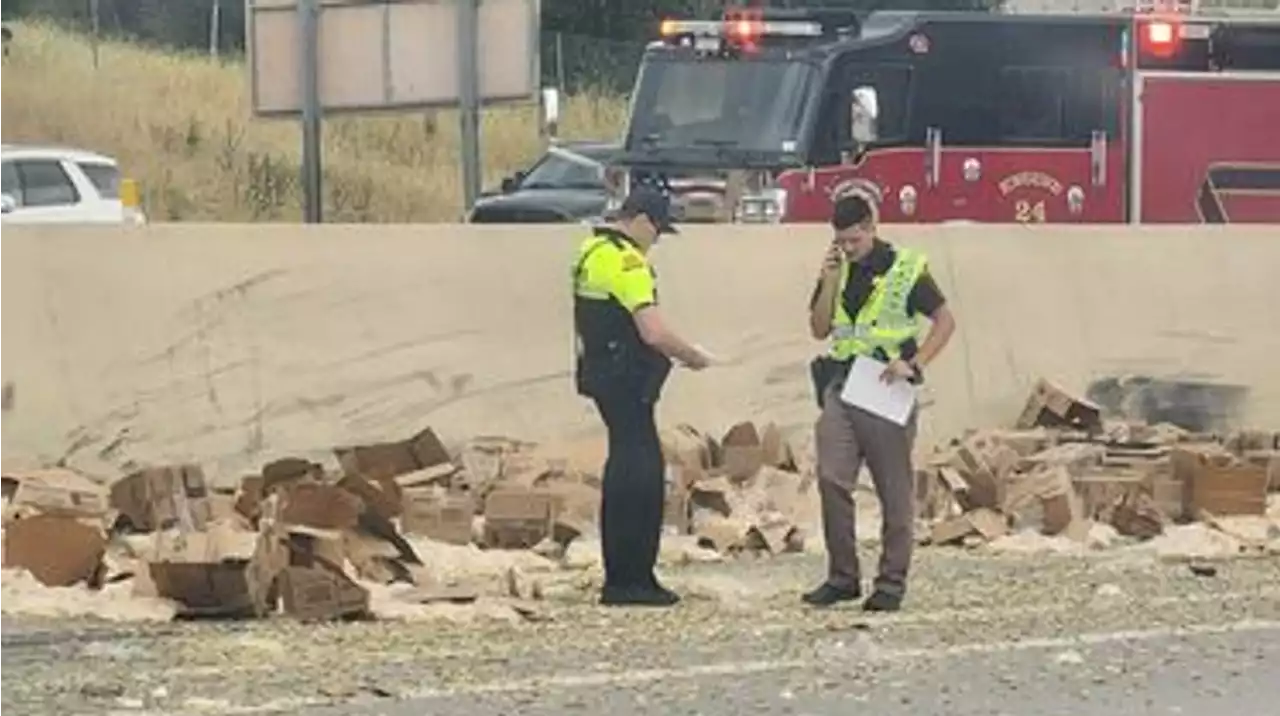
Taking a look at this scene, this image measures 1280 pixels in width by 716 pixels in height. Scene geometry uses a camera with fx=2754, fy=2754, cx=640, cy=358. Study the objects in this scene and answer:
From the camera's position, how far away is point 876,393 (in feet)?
37.2

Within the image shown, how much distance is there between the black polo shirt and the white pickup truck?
20.1 metres

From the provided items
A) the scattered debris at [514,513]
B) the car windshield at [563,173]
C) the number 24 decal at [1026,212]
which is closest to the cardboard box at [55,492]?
the scattered debris at [514,513]

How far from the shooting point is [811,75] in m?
23.3

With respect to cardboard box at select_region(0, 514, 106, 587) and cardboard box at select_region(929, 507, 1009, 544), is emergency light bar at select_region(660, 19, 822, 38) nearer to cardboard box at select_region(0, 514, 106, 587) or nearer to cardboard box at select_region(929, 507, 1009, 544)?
cardboard box at select_region(929, 507, 1009, 544)

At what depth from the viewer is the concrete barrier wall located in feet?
47.8

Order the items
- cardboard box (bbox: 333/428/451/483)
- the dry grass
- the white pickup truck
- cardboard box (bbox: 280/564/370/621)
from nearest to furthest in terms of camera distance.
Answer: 1. cardboard box (bbox: 280/564/370/621)
2. cardboard box (bbox: 333/428/451/483)
3. the white pickup truck
4. the dry grass

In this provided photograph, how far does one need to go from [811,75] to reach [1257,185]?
15.0 ft

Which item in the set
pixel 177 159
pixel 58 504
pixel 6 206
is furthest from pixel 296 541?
pixel 177 159

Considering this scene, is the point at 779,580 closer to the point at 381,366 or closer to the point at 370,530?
the point at 370,530

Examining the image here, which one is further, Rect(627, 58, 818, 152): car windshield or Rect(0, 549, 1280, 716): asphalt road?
Rect(627, 58, 818, 152): car windshield

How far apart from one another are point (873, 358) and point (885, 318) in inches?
6.9

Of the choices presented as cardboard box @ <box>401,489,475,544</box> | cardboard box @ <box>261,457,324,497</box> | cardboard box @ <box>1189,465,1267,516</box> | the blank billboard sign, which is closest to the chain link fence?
the blank billboard sign

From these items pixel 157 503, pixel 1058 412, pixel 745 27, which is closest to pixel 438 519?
pixel 157 503

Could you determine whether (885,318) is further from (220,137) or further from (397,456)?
(220,137)
